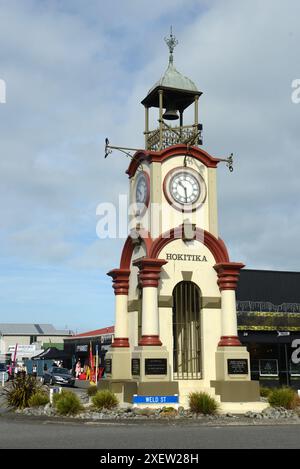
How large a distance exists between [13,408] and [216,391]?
24.1 ft

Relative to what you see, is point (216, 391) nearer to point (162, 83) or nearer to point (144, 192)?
point (144, 192)

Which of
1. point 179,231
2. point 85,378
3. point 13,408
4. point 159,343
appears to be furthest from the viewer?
point 85,378

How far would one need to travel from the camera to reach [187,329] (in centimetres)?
2230

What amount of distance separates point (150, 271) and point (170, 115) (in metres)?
7.50

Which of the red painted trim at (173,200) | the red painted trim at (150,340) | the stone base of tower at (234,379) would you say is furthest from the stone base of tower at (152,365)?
the red painted trim at (173,200)

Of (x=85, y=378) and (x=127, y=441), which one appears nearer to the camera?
(x=127, y=441)

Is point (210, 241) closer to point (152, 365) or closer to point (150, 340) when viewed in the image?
point (150, 340)

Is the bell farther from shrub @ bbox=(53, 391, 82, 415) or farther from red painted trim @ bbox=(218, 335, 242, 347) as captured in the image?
shrub @ bbox=(53, 391, 82, 415)

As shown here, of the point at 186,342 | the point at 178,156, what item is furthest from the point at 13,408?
the point at 178,156

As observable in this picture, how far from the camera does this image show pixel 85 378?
50.4m

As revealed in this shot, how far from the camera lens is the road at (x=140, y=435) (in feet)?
37.1

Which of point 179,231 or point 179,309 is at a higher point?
point 179,231

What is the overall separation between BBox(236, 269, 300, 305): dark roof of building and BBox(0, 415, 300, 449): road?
75.4 feet

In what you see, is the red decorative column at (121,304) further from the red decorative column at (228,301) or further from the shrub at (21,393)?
the shrub at (21,393)
